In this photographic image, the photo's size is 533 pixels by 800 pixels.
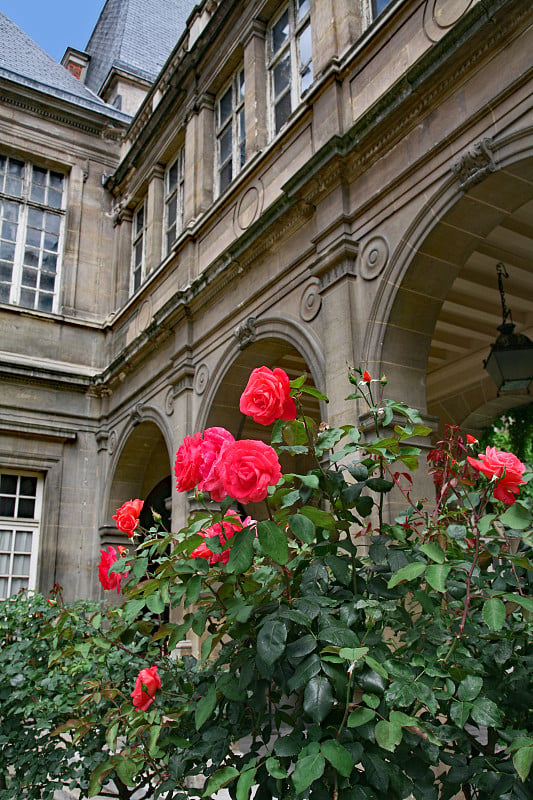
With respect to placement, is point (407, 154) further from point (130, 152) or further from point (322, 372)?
point (130, 152)

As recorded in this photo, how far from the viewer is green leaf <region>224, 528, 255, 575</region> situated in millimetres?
1641

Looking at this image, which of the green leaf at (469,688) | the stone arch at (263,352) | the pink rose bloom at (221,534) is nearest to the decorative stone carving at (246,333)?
the stone arch at (263,352)

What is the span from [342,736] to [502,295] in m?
4.82

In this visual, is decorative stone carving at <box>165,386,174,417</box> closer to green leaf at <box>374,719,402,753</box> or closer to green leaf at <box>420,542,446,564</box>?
green leaf at <box>420,542,446,564</box>

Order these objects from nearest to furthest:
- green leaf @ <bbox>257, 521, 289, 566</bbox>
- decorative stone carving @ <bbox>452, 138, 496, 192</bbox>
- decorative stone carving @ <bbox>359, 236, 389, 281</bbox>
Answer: green leaf @ <bbox>257, 521, 289, 566</bbox> → decorative stone carving @ <bbox>452, 138, 496, 192</bbox> → decorative stone carving @ <bbox>359, 236, 389, 281</bbox>

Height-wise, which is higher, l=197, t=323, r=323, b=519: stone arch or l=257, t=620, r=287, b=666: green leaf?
l=197, t=323, r=323, b=519: stone arch

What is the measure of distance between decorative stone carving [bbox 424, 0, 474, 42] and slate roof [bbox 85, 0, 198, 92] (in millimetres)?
10359

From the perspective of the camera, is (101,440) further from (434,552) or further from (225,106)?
(434,552)

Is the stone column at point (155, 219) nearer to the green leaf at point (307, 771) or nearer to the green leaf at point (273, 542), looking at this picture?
the green leaf at point (273, 542)

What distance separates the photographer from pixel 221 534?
189 centimetres

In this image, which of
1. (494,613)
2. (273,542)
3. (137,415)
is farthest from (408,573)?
(137,415)

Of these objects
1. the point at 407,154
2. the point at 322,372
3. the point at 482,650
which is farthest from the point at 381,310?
the point at 482,650

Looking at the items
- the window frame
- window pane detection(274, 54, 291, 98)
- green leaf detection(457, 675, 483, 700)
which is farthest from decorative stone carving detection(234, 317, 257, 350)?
green leaf detection(457, 675, 483, 700)

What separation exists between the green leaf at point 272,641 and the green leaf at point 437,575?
36 centimetres
